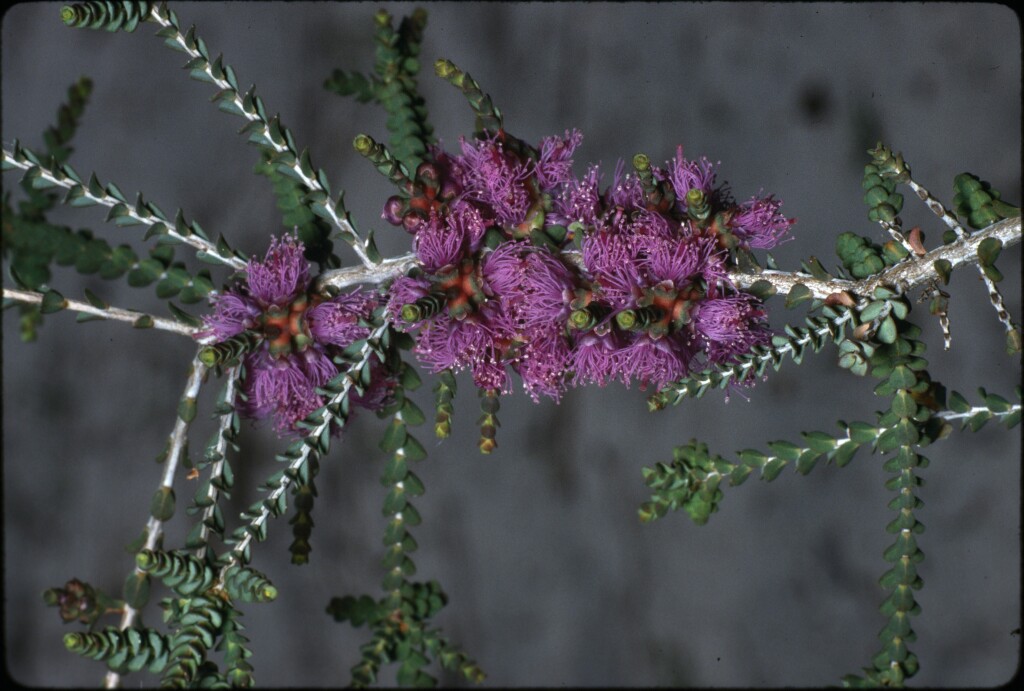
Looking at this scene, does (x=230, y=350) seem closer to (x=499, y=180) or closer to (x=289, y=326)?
(x=289, y=326)

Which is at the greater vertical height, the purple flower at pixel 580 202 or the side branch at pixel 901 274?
the purple flower at pixel 580 202

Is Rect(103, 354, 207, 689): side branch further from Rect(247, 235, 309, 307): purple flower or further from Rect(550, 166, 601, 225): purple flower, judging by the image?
Rect(550, 166, 601, 225): purple flower

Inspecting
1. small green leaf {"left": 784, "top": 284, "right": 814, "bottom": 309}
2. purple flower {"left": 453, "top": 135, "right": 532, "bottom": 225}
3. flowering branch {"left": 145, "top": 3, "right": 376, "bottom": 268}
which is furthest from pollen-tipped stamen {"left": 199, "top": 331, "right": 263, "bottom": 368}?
small green leaf {"left": 784, "top": 284, "right": 814, "bottom": 309}

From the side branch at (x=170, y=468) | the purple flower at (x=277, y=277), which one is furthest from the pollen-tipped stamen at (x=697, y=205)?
the side branch at (x=170, y=468)

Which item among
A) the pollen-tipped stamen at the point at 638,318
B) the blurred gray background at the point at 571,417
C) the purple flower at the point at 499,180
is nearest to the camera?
the pollen-tipped stamen at the point at 638,318

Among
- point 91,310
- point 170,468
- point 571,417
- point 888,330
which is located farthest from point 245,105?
point 571,417

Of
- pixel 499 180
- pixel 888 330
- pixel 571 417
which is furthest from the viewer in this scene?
pixel 571 417

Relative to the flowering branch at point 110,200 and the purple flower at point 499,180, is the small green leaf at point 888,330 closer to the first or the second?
the purple flower at point 499,180
